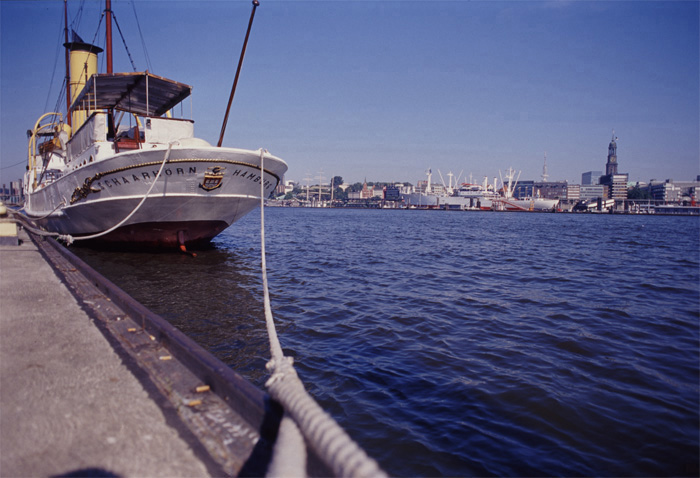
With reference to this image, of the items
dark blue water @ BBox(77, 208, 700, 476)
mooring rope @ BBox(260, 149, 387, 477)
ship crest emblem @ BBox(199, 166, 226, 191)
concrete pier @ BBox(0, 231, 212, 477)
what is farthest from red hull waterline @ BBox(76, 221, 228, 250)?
mooring rope @ BBox(260, 149, 387, 477)

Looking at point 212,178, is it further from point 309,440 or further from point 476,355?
point 309,440

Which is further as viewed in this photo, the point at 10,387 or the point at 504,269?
the point at 504,269

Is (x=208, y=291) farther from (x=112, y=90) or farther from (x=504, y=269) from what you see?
(x=504, y=269)

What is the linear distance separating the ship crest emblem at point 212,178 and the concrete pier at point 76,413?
835 cm

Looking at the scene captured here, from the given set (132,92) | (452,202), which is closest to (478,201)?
(452,202)

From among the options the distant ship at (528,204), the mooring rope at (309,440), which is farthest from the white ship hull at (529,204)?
the mooring rope at (309,440)

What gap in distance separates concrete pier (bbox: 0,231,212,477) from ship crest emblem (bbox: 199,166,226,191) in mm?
8352

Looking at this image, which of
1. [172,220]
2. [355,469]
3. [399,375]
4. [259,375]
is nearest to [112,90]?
[172,220]

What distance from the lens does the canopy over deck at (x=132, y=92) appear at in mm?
12273

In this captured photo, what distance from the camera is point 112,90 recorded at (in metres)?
13.1

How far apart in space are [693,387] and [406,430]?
383 cm

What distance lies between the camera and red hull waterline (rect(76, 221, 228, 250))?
12617mm

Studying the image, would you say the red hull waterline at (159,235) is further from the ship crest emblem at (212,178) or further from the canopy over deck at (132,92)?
the canopy over deck at (132,92)

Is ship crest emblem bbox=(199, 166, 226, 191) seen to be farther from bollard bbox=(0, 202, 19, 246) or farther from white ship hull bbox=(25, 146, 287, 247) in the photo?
bollard bbox=(0, 202, 19, 246)
